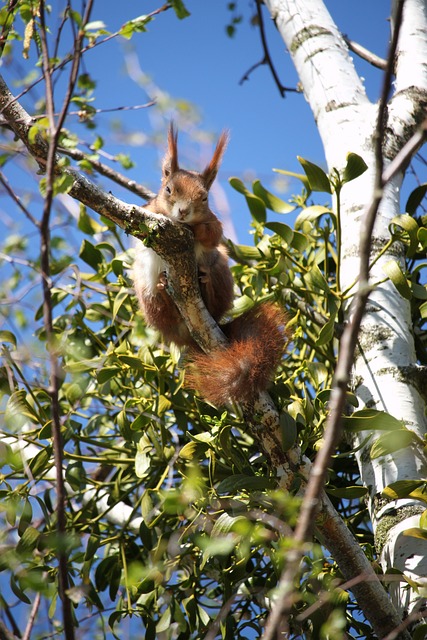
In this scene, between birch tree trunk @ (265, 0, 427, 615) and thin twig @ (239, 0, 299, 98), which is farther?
thin twig @ (239, 0, 299, 98)

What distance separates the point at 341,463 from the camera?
1507 millimetres

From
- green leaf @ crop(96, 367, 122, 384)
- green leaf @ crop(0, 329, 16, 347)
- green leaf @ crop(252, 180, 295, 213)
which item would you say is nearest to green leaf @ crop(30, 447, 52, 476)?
green leaf @ crop(96, 367, 122, 384)

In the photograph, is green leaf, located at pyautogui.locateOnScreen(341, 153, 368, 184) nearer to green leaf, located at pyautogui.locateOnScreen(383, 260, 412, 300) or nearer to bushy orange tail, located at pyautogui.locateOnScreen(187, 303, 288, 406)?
green leaf, located at pyautogui.locateOnScreen(383, 260, 412, 300)

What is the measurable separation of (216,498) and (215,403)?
0.17 metres

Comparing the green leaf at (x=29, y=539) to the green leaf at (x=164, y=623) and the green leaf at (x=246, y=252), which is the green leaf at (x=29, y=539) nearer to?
the green leaf at (x=164, y=623)

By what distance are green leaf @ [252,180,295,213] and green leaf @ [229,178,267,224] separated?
0.06 feet

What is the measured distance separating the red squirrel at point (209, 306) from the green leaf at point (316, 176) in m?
0.27

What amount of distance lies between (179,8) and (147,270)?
591 mm

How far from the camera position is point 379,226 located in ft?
5.34

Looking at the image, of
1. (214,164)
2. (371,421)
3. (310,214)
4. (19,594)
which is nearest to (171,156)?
(214,164)

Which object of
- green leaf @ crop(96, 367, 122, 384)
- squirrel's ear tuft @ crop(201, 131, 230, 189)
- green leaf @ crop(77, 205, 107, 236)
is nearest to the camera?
green leaf @ crop(96, 367, 122, 384)

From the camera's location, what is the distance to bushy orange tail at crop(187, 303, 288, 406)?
1.27 meters

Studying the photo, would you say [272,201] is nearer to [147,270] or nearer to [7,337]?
[147,270]

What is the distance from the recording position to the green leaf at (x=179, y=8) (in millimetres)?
1337
